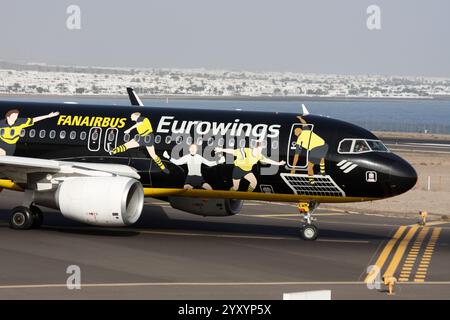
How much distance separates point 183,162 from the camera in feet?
134

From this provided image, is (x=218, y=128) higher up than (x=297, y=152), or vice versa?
(x=218, y=128)

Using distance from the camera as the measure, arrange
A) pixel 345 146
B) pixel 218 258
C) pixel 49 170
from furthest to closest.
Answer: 1. pixel 49 170
2. pixel 345 146
3. pixel 218 258

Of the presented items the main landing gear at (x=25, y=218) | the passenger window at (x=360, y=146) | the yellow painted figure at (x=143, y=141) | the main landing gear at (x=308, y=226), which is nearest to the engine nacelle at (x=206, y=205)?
the yellow painted figure at (x=143, y=141)

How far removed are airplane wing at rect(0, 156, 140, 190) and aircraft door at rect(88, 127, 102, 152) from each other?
0.91m

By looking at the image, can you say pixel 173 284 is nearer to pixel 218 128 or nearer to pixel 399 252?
pixel 399 252

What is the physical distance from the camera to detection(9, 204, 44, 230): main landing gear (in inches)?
1638

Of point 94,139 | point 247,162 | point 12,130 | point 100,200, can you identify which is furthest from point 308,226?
point 12,130

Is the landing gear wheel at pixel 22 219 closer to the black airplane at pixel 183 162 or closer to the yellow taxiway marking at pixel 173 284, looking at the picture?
the black airplane at pixel 183 162

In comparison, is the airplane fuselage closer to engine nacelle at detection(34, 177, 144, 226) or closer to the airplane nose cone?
the airplane nose cone

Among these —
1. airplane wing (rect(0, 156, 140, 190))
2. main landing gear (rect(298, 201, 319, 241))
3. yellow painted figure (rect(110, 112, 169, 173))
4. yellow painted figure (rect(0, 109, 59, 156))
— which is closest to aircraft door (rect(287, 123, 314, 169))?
main landing gear (rect(298, 201, 319, 241))

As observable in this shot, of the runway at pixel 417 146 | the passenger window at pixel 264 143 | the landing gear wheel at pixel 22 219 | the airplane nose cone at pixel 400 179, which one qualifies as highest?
the runway at pixel 417 146

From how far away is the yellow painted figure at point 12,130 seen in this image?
4291cm

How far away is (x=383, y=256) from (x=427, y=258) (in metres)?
1.56
